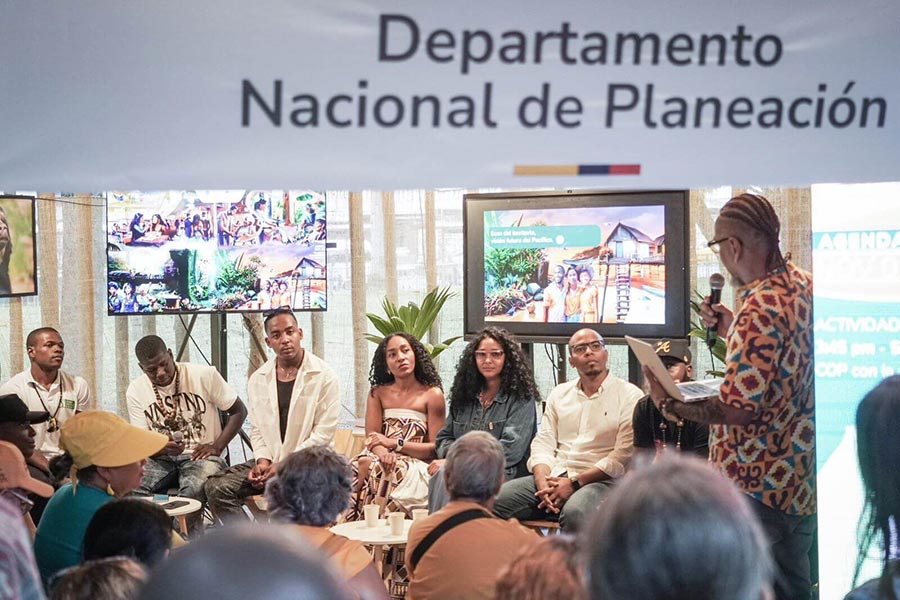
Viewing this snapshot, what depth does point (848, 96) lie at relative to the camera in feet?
9.36

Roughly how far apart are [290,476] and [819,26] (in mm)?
2016

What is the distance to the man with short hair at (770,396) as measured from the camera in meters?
3.30

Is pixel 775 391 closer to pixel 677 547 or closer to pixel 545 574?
pixel 545 574

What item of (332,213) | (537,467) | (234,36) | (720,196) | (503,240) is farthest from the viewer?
(332,213)

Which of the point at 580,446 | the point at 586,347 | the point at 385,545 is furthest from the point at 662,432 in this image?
the point at 385,545

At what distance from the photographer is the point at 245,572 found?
93 cm

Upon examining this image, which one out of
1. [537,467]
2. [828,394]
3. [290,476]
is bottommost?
[537,467]

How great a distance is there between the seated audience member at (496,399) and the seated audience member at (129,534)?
3418mm

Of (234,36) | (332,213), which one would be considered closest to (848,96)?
(234,36)

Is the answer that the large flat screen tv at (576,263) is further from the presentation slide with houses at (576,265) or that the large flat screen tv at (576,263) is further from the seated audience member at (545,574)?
the seated audience member at (545,574)

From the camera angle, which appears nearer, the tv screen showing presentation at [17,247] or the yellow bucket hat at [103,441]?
the yellow bucket hat at [103,441]

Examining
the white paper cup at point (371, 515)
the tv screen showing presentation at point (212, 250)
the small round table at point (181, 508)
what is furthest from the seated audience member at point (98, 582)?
the tv screen showing presentation at point (212, 250)

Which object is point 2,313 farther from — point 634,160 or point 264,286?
point 634,160

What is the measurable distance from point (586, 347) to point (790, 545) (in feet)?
9.25
